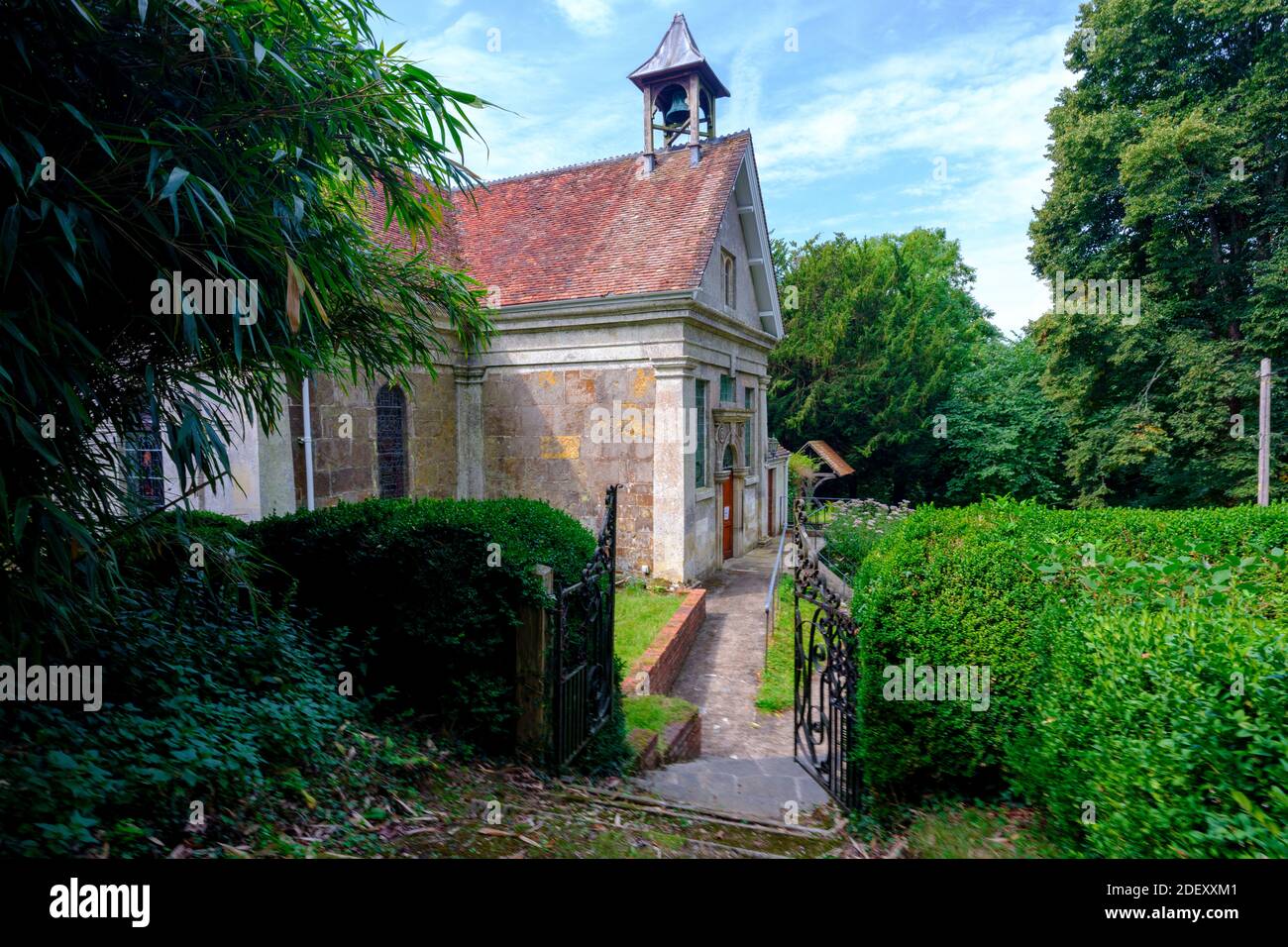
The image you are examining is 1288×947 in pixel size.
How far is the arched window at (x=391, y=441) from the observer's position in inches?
534

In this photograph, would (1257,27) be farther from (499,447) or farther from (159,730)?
(159,730)

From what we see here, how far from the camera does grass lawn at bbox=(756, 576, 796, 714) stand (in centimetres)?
929

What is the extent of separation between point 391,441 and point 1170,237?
22.2 m

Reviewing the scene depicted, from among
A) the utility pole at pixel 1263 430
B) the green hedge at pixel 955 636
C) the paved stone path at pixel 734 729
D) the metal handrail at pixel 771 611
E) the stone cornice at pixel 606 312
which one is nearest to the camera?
the green hedge at pixel 955 636

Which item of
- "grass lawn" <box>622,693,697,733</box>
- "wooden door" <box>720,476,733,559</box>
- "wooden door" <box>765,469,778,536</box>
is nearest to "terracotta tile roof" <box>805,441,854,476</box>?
"wooden door" <box>765,469,778,536</box>

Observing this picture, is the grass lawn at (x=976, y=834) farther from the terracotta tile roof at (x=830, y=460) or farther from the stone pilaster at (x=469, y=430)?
the terracotta tile roof at (x=830, y=460)

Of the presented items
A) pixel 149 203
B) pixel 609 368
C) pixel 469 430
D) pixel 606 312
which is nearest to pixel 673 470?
pixel 609 368

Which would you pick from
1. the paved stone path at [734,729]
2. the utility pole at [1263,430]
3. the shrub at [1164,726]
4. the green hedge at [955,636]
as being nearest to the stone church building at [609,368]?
the paved stone path at [734,729]

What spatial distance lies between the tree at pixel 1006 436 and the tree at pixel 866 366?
3.45 ft

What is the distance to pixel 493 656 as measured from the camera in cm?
545

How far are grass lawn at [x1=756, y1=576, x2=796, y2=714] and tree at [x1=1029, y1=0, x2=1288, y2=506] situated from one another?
42.7 ft

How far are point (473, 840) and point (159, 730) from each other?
1.83 m

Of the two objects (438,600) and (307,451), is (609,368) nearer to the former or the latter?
(307,451)

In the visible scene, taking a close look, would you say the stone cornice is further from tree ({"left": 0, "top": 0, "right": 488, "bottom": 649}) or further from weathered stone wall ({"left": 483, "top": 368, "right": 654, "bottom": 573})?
tree ({"left": 0, "top": 0, "right": 488, "bottom": 649})
